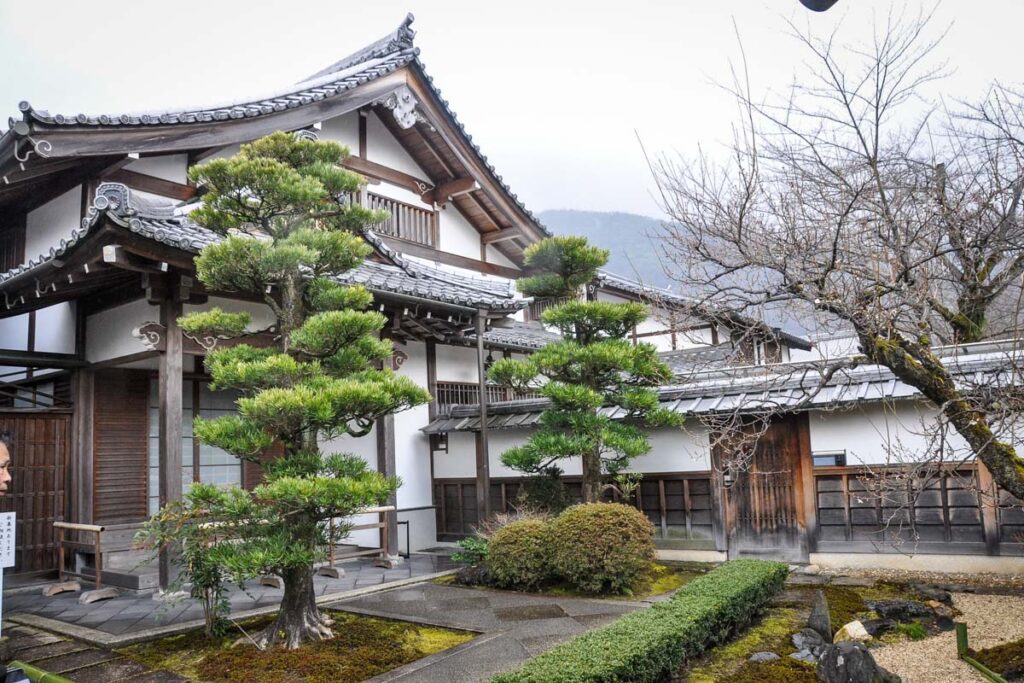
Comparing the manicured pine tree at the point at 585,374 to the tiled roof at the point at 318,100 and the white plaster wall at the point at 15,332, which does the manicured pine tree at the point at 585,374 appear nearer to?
the tiled roof at the point at 318,100

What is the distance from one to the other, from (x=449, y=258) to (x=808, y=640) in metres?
11.1

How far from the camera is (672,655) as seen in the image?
19.6ft

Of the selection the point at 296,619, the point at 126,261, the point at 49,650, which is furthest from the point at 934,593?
the point at 126,261

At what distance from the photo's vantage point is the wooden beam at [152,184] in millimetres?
10484

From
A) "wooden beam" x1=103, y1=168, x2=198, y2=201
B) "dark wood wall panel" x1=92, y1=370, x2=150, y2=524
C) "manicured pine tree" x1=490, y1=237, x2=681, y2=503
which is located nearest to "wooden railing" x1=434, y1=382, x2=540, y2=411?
"manicured pine tree" x1=490, y1=237, x2=681, y2=503

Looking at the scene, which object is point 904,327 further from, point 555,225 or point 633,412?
point 555,225

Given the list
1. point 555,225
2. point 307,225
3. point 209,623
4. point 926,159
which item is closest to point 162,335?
point 307,225

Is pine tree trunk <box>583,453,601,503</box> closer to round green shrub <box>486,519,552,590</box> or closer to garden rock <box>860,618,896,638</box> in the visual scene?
round green shrub <box>486,519,552,590</box>

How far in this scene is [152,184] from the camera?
10.9 m

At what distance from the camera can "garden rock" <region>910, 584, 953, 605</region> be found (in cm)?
824

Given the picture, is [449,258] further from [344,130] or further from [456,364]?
[344,130]

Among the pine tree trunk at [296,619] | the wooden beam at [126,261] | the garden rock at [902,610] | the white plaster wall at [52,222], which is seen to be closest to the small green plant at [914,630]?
the garden rock at [902,610]

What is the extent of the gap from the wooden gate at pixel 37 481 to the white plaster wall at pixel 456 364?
6376 mm

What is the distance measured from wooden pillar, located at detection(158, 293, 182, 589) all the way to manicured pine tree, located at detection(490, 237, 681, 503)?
14.2 ft
